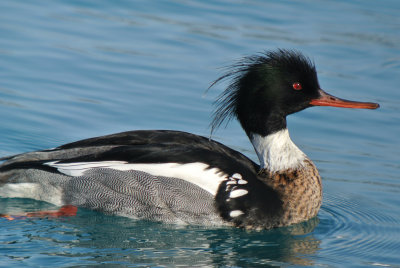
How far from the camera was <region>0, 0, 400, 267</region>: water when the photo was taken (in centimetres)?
743

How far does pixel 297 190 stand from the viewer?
8.25 meters

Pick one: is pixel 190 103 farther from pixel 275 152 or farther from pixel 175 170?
pixel 175 170

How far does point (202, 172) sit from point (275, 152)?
0.99 m

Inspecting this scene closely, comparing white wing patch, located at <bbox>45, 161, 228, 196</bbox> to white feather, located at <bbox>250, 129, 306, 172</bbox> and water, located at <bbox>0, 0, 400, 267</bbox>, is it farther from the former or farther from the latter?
white feather, located at <bbox>250, 129, 306, 172</bbox>

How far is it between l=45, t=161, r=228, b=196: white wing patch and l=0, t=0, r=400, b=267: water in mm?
490

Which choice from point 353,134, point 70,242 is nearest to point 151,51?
point 353,134

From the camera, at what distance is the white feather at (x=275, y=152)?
8.41 metres

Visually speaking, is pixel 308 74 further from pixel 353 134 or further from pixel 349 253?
pixel 353 134

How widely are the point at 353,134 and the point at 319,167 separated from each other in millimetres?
1246

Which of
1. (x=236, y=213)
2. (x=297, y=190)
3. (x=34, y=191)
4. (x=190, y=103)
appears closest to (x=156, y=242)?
(x=236, y=213)

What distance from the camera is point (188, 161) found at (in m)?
7.93

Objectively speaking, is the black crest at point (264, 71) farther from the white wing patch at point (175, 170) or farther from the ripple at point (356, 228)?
the ripple at point (356, 228)

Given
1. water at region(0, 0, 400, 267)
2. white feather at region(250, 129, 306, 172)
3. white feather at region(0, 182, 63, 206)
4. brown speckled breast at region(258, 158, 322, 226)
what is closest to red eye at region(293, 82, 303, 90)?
white feather at region(250, 129, 306, 172)

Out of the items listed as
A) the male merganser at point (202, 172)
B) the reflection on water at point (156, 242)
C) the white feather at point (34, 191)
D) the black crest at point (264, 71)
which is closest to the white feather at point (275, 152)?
the male merganser at point (202, 172)
